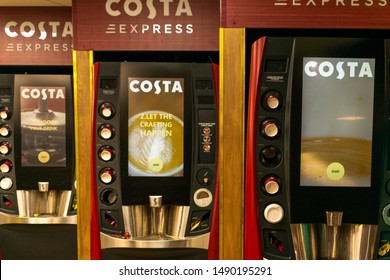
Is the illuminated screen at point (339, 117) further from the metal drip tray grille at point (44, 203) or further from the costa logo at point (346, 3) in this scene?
the metal drip tray grille at point (44, 203)

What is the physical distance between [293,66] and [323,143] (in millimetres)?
378

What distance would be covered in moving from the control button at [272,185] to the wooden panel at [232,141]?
192 mm

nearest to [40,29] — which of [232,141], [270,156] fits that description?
[232,141]

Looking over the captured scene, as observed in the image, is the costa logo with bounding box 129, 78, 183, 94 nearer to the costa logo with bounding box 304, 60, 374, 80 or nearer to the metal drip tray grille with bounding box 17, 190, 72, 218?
the costa logo with bounding box 304, 60, 374, 80

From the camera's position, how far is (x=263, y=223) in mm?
2043

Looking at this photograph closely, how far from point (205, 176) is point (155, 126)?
1.31 feet

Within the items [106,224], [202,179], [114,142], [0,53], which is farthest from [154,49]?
[0,53]

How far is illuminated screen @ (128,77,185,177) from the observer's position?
2391mm

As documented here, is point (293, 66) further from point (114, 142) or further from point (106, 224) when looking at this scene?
point (106, 224)

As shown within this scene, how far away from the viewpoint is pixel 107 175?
2.40 meters

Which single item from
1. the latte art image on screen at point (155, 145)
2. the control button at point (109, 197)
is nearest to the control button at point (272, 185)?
the latte art image on screen at point (155, 145)

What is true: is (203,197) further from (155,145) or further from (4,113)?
(4,113)

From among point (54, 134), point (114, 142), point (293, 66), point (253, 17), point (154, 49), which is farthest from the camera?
point (54, 134)

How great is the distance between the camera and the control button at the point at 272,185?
201cm
